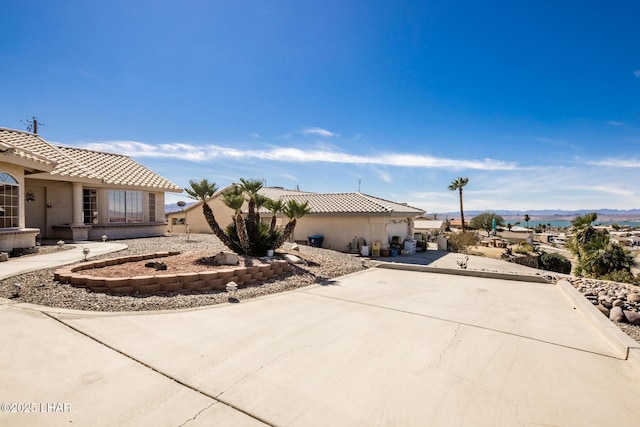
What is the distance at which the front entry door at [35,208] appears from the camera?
641 inches

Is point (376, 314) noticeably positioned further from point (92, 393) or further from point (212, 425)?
point (92, 393)

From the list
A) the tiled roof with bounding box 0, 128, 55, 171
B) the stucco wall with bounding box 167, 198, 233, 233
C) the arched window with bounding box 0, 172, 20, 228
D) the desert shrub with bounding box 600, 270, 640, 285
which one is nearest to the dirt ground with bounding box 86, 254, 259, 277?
the arched window with bounding box 0, 172, 20, 228

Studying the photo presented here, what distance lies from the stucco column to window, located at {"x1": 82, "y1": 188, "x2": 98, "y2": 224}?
982 mm

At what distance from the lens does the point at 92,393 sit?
11.9 feet

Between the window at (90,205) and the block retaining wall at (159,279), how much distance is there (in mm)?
10646

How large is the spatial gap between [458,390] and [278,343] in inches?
112

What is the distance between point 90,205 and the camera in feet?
59.7

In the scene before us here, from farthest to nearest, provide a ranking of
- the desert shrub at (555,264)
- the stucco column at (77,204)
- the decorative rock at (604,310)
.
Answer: the desert shrub at (555,264)
the stucco column at (77,204)
the decorative rock at (604,310)

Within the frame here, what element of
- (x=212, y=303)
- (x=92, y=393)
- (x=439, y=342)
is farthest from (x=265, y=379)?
(x=212, y=303)

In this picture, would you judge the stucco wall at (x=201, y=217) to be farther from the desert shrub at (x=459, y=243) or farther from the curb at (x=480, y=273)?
the desert shrub at (x=459, y=243)

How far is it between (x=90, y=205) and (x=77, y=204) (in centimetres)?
132

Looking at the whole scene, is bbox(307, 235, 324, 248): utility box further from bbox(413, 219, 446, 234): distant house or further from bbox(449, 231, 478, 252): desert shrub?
bbox(413, 219, 446, 234): distant house

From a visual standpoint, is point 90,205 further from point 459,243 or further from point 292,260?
point 459,243

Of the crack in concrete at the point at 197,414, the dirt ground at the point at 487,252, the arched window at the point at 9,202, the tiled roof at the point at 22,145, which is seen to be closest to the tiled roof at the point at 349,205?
the dirt ground at the point at 487,252
